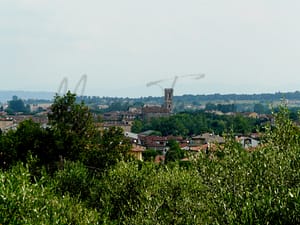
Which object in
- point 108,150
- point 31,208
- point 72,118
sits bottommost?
point 108,150

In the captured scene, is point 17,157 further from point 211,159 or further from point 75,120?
point 211,159

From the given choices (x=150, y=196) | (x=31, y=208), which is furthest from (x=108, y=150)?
(x=31, y=208)

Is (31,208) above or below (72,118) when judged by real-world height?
below

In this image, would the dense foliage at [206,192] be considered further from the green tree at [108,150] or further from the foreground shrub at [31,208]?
the green tree at [108,150]

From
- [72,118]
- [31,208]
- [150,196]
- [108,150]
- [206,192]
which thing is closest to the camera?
[206,192]

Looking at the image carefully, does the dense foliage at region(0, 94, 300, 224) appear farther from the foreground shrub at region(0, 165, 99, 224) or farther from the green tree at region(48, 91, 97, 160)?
the green tree at region(48, 91, 97, 160)

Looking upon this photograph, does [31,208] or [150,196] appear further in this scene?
[150,196]

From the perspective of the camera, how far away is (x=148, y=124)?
149875 millimetres

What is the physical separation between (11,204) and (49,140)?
2206 centimetres

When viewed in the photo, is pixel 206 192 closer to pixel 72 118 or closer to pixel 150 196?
pixel 150 196

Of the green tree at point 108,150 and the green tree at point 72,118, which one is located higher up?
the green tree at point 72,118

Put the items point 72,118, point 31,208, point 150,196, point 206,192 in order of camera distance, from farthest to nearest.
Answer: point 72,118 → point 150,196 → point 31,208 → point 206,192

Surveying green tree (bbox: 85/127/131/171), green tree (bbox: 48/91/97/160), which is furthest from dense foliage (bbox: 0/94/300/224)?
green tree (bbox: 48/91/97/160)

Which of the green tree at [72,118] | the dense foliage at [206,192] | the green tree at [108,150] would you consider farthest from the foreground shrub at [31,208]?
the green tree at [72,118]
